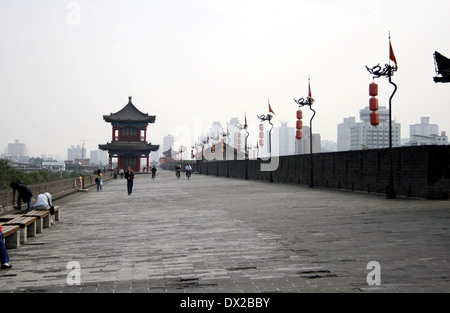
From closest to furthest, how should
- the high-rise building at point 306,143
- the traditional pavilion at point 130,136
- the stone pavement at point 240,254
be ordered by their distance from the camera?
the stone pavement at point 240,254
the traditional pavilion at point 130,136
the high-rise building at point 306,143

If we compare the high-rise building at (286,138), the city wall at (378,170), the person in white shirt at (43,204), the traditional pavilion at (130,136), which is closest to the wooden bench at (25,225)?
the person in white shirt at (43,204)

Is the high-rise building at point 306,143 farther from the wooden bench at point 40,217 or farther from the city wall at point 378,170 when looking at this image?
the wooden bench at point 40,217

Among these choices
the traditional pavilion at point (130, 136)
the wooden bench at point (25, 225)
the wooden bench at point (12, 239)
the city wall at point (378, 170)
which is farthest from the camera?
the traditional pavilion at point (130, 136)

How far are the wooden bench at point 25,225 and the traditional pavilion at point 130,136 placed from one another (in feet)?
202

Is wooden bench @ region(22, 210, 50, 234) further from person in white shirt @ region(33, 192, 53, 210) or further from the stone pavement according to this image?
the stone pavement

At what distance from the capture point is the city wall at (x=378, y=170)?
15.6 m

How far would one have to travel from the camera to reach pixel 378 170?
62.4 ft

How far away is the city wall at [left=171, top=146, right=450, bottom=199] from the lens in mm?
15578

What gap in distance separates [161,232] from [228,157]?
3756 inches

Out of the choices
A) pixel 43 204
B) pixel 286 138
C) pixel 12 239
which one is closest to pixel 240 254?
pixel 12 239

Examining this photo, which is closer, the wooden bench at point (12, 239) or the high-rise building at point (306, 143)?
the wooden bench at point (12, 239)
